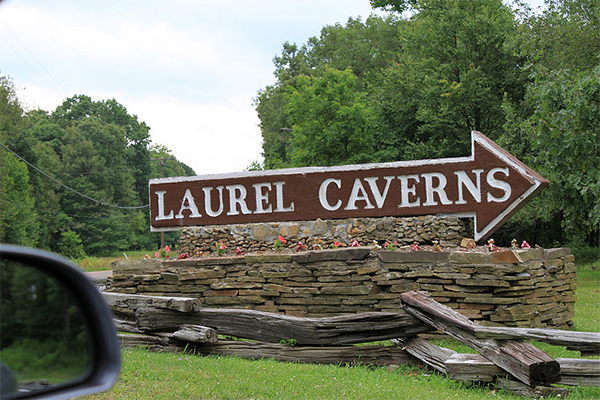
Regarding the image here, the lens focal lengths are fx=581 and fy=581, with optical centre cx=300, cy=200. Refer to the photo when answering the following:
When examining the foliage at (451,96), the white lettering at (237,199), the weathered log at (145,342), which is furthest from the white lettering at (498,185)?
the foliage at (451,96)

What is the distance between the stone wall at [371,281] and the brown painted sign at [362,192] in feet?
3.19

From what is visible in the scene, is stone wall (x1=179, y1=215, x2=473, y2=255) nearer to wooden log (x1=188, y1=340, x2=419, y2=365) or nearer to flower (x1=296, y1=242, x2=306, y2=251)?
flower (x1=296, y1=242, x2=306, y2=251)

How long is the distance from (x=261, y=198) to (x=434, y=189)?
2799mm

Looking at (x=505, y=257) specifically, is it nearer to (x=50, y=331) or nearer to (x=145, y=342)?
(x=145, y=342)

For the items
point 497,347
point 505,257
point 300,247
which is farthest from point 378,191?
point 497,347

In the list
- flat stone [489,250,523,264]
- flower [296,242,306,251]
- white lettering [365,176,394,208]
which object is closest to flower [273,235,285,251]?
flower [296,242,306,251]

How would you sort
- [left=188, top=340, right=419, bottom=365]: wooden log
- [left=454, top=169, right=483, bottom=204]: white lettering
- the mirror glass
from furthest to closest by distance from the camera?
[left=454, top=169, right=483, bottom=204]: white lettering, [left=188, top=340, right=419, bottom=365]: wooden log, the mirror glass

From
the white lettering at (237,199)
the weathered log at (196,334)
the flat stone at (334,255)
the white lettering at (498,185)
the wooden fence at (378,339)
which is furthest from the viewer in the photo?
the white lettering at (237,199)

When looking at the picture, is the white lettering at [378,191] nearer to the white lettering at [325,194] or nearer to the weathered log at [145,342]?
the white lettering at [325,194]

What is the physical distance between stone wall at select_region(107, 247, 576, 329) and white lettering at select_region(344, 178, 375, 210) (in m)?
1.12

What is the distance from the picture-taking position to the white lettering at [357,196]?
919 centimetres

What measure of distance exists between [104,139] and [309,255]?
54937mm

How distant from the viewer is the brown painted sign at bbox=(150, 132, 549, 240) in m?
8.62

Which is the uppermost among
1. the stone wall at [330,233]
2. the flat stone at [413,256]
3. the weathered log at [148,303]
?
the stone wall at [330,233]
